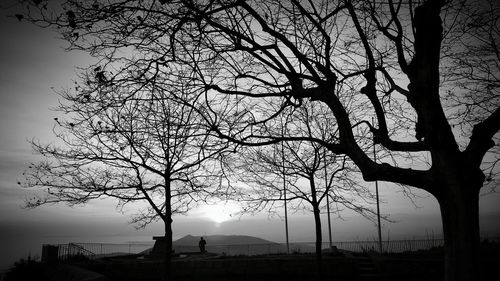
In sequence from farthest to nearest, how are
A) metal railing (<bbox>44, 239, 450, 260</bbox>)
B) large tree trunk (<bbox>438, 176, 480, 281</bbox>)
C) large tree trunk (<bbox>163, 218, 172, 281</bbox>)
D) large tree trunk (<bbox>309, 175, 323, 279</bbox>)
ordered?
metal railing (<bbox>44, 239, 450, 260</bbox>) < large tree trunk (<bbox>309, 175, 323, 279</bbox>) < large tree trunk (<bbox>163, 218, 172, 281</bbox>) < large tree trunk (<bbox>438, 176, 480, 281</bbox>)

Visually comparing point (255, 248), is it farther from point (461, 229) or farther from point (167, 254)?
point (461, 229)

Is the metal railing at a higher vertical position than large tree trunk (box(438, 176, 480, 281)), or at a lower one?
lower

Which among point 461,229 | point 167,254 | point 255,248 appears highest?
point 461,229

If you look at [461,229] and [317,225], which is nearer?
[461,229]

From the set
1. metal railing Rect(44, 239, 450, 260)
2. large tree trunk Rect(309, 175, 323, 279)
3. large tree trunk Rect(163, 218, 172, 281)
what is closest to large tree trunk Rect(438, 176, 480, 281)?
large tree trunk Rect(309, 175, 323, 279)

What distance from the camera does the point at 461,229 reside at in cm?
468

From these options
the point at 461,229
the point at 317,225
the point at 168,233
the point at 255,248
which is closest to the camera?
the point at 461,229

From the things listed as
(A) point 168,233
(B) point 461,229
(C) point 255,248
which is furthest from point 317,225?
(C) point 255,248

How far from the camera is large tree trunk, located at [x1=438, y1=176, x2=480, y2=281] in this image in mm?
4617

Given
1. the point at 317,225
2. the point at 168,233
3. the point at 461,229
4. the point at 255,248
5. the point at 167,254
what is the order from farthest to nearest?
the point at 255,248
the point at 317,225
the point at 168,233
the point at 167,254
the point at 461,229

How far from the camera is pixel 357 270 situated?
58.1 ft

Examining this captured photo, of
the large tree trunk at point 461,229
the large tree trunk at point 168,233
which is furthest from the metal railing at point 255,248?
the large tree trunk at point 461,229

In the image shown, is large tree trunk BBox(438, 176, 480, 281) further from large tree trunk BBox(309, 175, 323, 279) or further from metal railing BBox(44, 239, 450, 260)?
metal railing BBox(44, 239, 450, 260)

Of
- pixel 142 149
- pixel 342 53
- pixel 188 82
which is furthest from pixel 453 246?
pixel 142 149
